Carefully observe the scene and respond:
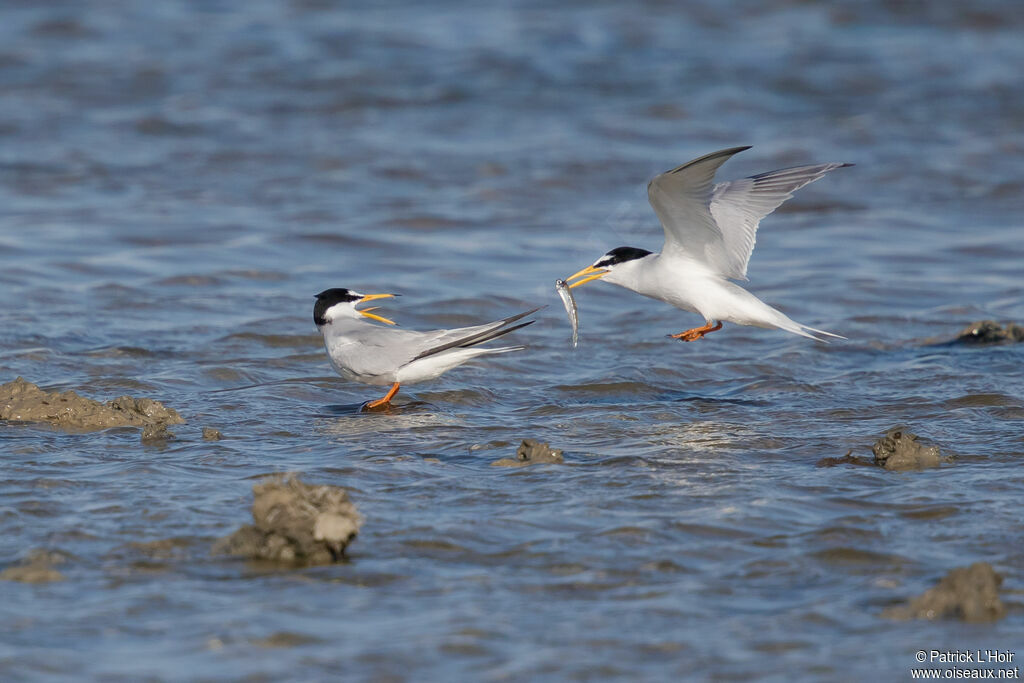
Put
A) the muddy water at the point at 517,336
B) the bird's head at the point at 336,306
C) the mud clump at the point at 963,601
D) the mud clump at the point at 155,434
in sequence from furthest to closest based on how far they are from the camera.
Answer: the bird's head at the point at 336,306 < the mud clump at the point at 155,434 < the muddy water at the point at 517,336 < the mud clump at the point at 963,601

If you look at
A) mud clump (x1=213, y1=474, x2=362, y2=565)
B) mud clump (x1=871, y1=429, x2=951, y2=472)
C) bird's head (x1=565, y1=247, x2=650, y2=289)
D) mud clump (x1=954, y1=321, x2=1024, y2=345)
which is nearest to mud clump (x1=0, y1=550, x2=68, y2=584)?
mud clump (x1=213, y1=474, x2=362, y2=565)

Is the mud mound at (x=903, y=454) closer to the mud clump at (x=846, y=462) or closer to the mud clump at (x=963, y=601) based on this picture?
the mud clump at (x=846, y=462)

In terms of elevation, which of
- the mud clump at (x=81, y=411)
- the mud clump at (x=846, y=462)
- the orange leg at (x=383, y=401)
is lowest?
the mud clump at (x=846, y=462)

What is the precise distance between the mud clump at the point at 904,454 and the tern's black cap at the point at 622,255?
2454 mm

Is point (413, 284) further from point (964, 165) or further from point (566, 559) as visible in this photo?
point (964, 165)

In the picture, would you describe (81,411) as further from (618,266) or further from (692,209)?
(692,209)

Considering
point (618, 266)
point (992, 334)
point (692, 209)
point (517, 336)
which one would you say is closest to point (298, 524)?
point (692, 209)

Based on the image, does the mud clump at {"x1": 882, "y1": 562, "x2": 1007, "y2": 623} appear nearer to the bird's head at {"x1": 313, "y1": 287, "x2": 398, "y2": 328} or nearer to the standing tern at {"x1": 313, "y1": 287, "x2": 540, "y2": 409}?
the standing tern at {"x1": 313, "y1": 287, "x2": 540, "y2": 409}

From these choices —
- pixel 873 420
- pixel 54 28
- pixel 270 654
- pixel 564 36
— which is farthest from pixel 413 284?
pixel 54 28

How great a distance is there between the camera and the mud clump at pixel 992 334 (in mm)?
8102

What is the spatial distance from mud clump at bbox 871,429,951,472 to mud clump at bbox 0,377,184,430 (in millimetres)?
3405

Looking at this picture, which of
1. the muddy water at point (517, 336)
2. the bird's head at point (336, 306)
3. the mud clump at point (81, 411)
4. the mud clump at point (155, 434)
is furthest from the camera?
the bird's head at point (336, 306)

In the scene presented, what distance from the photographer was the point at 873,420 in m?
6.44

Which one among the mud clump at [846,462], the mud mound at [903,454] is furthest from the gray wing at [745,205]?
the mud mound at [903,454]
